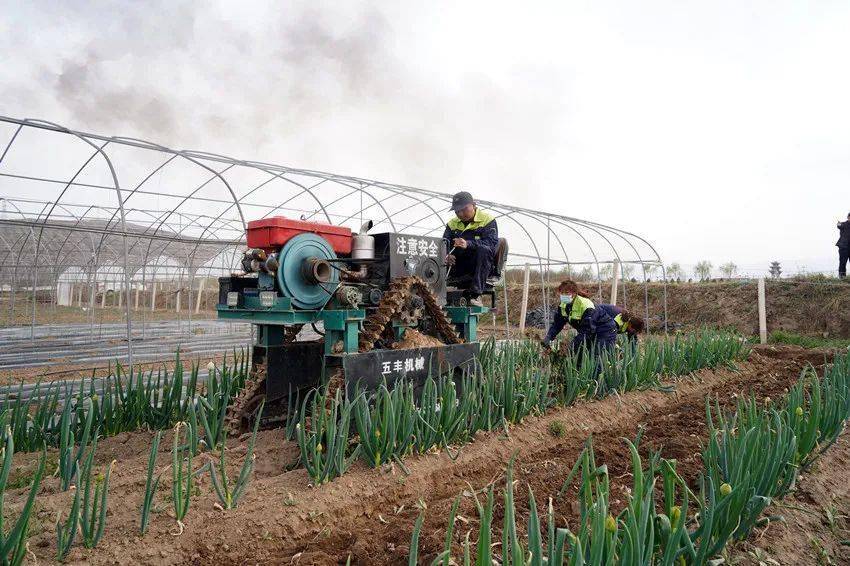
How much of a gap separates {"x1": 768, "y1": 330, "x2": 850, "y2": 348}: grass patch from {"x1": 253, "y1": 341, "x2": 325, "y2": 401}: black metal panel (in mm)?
11860

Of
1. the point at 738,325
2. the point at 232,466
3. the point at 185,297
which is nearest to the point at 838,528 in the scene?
the point at 232,466

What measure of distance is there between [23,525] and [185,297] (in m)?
32.4

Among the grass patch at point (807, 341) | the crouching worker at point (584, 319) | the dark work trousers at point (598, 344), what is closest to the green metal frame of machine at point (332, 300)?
the dark work trousers at point (598, 344)

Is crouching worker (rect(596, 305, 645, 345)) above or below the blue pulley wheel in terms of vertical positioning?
below

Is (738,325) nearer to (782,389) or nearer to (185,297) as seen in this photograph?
(782,389)

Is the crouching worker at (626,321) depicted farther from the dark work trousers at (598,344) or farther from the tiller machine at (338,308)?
the tiller machine at (338,308)

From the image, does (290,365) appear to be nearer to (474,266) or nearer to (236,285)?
(236,285)

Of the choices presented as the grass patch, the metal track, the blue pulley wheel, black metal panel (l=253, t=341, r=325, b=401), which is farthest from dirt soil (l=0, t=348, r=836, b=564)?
the grass patch

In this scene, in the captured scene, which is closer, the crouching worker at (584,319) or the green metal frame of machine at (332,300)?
the green metal frame of machine at (332,300)

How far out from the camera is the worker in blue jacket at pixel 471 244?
5.15 meters

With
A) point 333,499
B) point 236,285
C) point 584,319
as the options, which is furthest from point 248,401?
point 584,319

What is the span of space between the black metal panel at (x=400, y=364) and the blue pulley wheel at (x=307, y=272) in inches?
26.1

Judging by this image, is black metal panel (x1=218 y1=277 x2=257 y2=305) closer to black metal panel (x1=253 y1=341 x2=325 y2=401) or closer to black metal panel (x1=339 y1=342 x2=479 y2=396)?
black metal panel (x1=253 y1=341 x2=325 y2=401)

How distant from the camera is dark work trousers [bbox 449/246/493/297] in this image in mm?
5168
